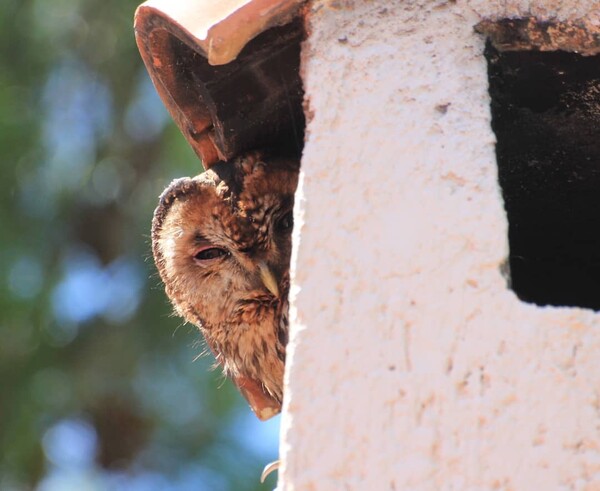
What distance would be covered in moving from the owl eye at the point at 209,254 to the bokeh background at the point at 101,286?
5.52 ft

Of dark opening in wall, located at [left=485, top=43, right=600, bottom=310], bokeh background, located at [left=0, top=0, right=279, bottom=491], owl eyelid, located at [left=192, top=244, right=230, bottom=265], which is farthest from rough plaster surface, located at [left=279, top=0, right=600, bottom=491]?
bokeh background, located at [left=0, top=0, right=279, bottom=491]

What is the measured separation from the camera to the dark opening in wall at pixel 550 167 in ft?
5.57

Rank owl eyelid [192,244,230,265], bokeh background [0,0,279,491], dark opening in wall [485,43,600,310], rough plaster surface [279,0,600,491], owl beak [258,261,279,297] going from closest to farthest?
1. rough plaster surface [279,0,600,491]
2. dark opening in wall [485,43,600,310]
3. owl beak [258,261,279,297]
4. owl eyelid [192,244,230,265]
5. bokeh background [0,0,279,491]

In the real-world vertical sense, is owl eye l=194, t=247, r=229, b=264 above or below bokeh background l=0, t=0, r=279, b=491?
above

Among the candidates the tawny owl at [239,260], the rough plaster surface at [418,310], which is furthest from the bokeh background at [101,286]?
the rough plaster surface at [418,310]

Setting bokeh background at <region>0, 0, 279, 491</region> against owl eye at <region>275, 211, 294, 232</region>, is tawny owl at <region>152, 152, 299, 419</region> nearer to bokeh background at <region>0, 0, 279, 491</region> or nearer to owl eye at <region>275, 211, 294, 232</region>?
owl eye at <region>275, 211, 294, 232</region>

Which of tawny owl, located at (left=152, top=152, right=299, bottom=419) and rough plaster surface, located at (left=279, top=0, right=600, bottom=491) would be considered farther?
tawny owl, located at (left=152, top=152, right=299, bottom=419)

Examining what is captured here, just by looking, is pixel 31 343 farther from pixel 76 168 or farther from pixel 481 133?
pixel 481 133

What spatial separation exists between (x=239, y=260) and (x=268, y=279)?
0.11m

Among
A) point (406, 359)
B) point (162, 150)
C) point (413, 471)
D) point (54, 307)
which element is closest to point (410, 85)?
point (406, 359)

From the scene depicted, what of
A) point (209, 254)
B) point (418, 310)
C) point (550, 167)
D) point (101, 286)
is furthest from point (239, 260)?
point (101, 286)

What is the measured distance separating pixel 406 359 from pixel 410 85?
42cm

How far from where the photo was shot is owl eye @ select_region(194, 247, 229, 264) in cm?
249

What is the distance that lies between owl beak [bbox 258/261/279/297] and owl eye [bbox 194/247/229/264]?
0.13m
